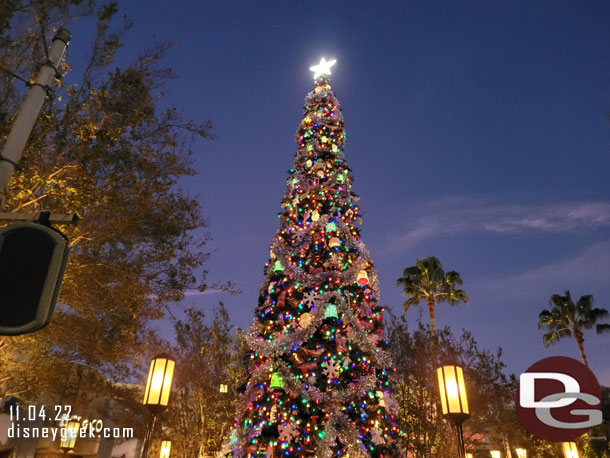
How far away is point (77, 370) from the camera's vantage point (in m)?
11.1

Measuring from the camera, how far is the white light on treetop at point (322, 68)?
37.1ft

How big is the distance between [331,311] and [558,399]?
28.6ft

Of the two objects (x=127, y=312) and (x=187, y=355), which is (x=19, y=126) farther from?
(x=187, y=355)

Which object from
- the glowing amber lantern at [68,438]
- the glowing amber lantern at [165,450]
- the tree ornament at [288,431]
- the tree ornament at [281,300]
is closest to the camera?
the tree ornament at [288,431]

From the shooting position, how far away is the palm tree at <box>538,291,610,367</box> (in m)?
23.0

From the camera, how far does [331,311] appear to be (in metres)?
6.95

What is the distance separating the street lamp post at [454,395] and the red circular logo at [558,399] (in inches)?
269

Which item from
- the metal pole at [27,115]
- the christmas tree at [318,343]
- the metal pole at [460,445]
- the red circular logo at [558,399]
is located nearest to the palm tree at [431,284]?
the red circular logo at [558,399]

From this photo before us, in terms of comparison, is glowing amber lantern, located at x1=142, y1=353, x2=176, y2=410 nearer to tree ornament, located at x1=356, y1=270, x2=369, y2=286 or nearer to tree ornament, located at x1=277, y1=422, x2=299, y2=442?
tree ornament, located at x1=277, y1=422, x2=299, y2=442

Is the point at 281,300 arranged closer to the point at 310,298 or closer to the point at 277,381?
the point at 310,298

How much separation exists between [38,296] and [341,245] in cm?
702

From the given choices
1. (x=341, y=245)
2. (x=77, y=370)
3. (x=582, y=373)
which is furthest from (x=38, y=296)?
(x=582, y=373)

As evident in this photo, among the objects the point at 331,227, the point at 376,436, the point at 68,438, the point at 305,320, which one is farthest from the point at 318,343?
the point at 68,438

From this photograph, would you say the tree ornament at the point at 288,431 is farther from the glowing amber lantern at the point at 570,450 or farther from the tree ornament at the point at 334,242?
the glowing amber lantern at the point at 570,450
